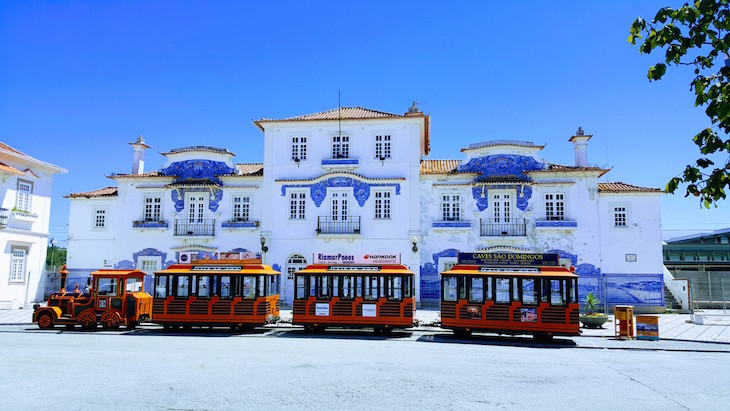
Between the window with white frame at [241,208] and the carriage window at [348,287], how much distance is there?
43.7 feet

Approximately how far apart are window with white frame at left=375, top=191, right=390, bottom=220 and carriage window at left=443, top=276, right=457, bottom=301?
11379mm

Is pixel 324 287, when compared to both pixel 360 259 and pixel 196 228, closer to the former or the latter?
pixel 360 259

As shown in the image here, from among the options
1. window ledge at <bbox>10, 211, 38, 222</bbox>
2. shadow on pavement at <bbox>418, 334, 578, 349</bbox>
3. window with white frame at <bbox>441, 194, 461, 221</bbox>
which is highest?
window with white frame at <bbox>441, 194, 461, 221</bbox>

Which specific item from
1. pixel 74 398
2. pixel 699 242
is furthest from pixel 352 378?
pixel 699 242

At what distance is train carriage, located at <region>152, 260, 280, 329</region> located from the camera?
20000mm

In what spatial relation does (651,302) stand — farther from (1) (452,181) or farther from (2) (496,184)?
(1) (452,181)

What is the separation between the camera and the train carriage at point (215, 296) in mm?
20000

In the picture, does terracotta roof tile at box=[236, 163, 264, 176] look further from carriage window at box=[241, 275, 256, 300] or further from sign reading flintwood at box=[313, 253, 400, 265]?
sign reading flintwood at box=[313, 253, 400, 265]

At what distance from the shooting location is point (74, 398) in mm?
8492

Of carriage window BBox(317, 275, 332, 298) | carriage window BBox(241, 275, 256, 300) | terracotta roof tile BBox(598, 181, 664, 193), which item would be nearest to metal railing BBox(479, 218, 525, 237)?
terracotta roof tile BBox(598, 181, 664, 193)

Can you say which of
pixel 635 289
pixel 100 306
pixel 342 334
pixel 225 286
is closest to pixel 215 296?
pixel 225 286

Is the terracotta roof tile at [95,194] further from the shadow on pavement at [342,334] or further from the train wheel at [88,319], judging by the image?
the shadow on pavement at [342,334]

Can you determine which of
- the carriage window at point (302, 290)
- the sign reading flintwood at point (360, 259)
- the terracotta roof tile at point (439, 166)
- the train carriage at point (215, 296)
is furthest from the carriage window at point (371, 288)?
the terracotta roof tile at point (439, 166)

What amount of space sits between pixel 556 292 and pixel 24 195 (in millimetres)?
28215
